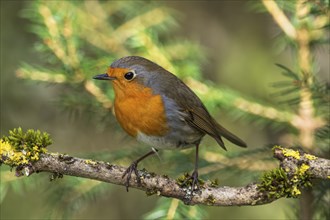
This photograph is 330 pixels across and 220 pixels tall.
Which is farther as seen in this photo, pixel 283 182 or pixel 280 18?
pixel 280 18

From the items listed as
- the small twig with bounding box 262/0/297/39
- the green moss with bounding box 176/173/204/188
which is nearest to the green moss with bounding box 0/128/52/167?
the green moss with bounding box 176/173/204/188

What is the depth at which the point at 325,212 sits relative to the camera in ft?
11.3

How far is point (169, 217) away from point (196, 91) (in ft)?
3.43

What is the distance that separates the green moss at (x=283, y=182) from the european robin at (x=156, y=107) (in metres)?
0.82

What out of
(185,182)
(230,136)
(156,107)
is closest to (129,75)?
(156,107)

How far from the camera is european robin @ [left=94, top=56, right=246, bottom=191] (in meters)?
3.33

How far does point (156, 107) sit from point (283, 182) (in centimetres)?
105

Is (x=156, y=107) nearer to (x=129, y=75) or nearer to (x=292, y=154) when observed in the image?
(x=129, y=75)

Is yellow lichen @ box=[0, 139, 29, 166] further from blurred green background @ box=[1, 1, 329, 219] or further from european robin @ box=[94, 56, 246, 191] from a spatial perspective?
blurred green background @ box=[1, 1, 329, 219]

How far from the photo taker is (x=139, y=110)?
3342mm

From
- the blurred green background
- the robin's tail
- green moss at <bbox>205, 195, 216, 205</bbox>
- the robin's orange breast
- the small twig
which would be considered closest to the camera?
green moss at <bbox>205, 195, 216, 205</bbox>

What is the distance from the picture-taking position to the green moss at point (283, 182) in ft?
8.41

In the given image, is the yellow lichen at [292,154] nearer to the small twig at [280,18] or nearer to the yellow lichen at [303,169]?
the yellow lichen at [303,169]

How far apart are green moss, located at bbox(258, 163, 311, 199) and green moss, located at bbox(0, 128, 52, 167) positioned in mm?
940
